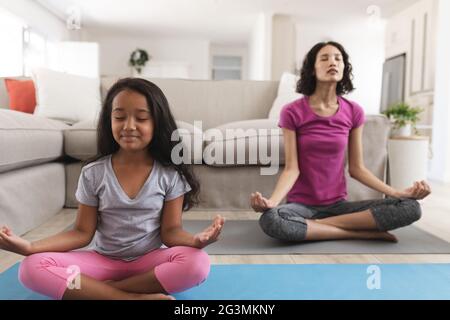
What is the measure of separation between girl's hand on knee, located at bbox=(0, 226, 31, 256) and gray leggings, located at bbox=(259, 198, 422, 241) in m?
0.78

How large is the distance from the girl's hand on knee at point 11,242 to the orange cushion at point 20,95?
72.0 inches

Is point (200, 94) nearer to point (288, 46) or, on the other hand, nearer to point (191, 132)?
point (191, 132)

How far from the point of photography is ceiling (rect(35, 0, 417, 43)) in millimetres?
5910

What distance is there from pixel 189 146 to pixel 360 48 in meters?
6.63

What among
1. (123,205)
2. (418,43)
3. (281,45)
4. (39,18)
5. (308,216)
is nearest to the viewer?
(123,205)

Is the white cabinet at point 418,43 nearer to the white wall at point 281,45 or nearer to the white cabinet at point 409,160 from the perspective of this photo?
the white wall at point 281,45

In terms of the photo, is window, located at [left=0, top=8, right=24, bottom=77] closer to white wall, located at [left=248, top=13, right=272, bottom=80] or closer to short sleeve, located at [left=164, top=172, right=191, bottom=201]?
white wall, located at [left=248, top=13, right=272, bottom=80]

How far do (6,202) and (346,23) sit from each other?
6.72m

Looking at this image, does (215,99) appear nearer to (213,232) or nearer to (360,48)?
(213,232)

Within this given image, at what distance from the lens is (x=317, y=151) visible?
1.49m

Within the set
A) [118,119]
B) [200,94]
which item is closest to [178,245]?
[118,119]

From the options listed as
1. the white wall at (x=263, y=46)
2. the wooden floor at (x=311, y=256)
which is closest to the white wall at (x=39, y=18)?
the white wall at (x=263, y=46)

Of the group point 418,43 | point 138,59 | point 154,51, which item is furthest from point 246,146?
point 154,51

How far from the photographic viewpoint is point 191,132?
Answer: 201 centimetres
